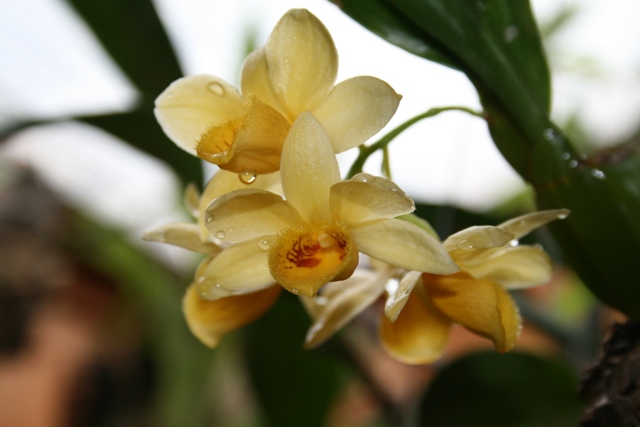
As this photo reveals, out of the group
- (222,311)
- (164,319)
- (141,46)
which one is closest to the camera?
(222,311)

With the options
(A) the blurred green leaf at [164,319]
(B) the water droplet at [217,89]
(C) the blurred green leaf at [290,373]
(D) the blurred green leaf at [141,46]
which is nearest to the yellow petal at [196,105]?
(B) the water droplet at [217,89]

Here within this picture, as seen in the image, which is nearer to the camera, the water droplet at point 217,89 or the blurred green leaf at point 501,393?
the water droplet at point 217,89

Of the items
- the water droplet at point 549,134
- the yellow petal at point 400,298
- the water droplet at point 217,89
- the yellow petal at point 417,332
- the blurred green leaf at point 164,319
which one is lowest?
the blurred green leaf at point 164,319

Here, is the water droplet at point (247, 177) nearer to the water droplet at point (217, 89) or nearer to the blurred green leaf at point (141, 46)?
the water droplet at point (217, 89)

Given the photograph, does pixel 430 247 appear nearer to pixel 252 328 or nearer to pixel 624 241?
pixel 624 241

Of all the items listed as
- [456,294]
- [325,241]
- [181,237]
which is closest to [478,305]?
[456,294]

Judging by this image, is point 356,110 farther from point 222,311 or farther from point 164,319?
point 164,319
